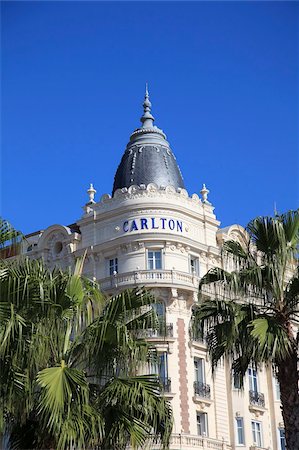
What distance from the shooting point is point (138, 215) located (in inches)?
1804

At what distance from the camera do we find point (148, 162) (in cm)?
4909

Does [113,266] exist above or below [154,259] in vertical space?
above

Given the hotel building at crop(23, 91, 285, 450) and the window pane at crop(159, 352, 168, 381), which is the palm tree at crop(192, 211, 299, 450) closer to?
the hotel building at crop(23, 91, 285, 450)

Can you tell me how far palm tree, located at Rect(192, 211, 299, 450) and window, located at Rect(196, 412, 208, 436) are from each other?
1874cm

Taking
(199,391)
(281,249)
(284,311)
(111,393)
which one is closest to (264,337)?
(284,311)

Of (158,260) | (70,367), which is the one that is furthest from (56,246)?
(70,367)

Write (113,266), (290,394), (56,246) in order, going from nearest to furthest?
(290,394)
(113,266)
(56,246)

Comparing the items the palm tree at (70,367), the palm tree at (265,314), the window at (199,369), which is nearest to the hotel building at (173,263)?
the window at (199,369)

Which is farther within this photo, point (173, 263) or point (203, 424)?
point (173, 263)

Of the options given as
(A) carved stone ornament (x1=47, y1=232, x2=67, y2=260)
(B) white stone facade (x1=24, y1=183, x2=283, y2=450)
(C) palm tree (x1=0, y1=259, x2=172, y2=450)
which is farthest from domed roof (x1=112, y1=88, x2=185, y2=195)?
(C) palm tree (x1=0, y1=259, x2=172, y2=450)

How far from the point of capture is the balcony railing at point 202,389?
43097mm

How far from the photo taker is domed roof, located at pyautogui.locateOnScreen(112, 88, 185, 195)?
159 ft

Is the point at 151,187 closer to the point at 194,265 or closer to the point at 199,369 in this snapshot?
the point at 194,265

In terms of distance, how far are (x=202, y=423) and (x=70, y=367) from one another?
23973mm
